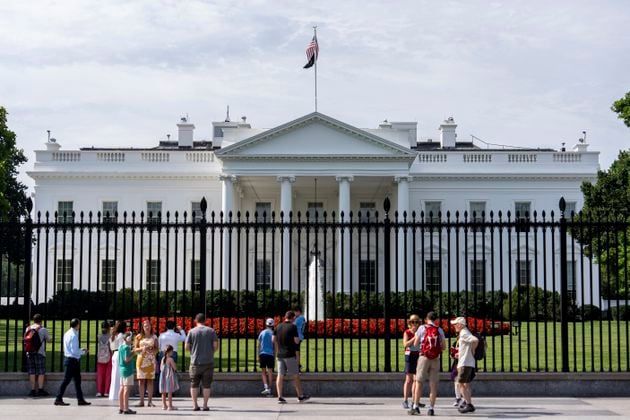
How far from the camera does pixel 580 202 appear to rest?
51.9 meters

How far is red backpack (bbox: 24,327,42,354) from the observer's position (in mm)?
14523

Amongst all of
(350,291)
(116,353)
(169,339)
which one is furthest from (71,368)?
(350,291)

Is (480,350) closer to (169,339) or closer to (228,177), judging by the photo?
(169,339)

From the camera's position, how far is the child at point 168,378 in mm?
13422

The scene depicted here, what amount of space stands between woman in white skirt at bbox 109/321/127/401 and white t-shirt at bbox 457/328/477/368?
498 centimetres

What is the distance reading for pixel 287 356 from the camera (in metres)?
13.9

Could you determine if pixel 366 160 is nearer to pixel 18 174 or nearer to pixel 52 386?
pixel 18 174

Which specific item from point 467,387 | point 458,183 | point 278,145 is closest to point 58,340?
point 467,387

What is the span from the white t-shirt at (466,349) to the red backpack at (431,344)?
0.99ft

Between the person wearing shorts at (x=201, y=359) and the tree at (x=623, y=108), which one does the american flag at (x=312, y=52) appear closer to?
the tree at (x=623, y=108)

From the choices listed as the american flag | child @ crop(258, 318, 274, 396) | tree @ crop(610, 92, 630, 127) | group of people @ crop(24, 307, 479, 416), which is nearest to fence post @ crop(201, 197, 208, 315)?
group of people @ crop(24, 307, 479, 416)

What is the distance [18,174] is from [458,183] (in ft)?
93.8

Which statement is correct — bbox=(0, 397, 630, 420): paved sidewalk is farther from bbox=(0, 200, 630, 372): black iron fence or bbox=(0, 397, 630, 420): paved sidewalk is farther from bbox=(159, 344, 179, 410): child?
bbox=(0, 200, 630, 372): black iron fence

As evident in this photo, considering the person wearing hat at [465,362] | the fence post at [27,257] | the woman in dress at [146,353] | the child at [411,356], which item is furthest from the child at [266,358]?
the fence post at [27,257]
